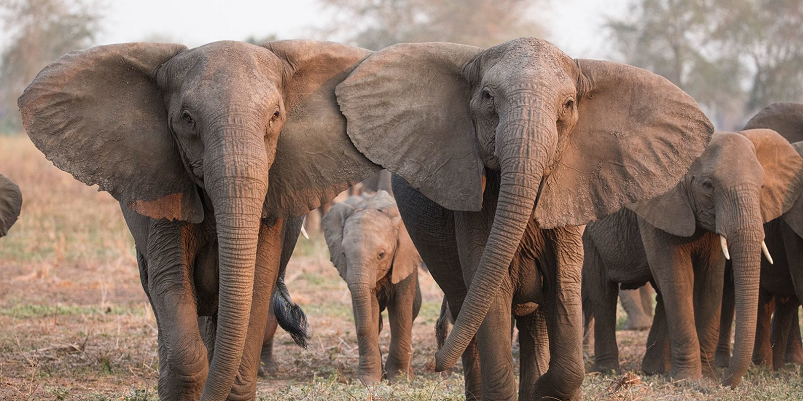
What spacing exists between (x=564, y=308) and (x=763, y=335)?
A: 4216 millimetres

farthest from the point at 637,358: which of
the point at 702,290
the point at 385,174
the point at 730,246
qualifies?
the point at 385,174

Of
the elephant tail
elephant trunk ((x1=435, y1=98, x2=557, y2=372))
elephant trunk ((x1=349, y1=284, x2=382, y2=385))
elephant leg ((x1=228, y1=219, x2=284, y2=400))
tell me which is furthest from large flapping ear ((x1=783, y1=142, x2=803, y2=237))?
elephant leg ((x1=228, y1=219, x2=284, y2=400))

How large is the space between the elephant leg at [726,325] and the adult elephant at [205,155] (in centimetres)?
472

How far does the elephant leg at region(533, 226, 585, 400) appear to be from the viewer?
5.62m

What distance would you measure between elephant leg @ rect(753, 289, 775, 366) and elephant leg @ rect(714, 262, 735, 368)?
22cm

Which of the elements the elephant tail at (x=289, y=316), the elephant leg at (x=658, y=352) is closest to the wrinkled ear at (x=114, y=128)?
the elephant tail at (x=289, y=316)

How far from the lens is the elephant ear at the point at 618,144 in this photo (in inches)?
213

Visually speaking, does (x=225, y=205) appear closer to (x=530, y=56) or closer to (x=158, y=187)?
(x=158, y=187)

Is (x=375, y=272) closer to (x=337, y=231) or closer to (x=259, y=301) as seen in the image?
(x=337, y=231)

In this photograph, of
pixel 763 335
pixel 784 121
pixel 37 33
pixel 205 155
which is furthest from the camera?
pixel 37 33

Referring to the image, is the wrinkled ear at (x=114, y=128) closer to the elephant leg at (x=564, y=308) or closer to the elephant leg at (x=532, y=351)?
the elephant leg at (x=564, y=308)

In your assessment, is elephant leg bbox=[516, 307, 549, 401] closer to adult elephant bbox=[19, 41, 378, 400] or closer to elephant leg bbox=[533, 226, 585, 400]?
elephant leg bbox=[533, 226, 585, 400]

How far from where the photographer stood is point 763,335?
30.1 ft

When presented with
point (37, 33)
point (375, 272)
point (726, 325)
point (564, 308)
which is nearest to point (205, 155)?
point (564, 308)
